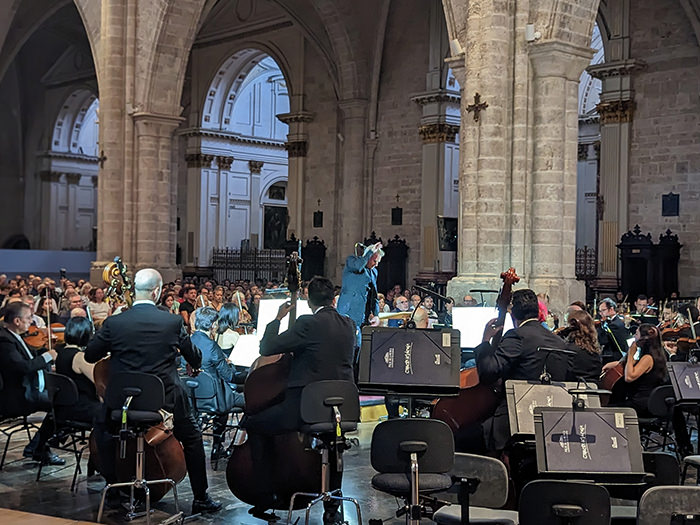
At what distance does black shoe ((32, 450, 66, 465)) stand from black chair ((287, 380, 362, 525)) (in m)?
3.39

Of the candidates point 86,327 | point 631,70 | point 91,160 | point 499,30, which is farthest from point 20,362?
point 91,160

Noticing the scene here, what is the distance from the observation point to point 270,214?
37406 millimetres

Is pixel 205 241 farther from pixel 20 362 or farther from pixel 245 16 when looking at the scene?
pixel 20 362

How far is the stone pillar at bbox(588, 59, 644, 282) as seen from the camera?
816 inches

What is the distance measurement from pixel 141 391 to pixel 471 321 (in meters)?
4.31

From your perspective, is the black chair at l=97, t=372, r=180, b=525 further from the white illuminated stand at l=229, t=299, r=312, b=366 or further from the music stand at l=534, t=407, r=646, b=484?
the music stand at l=534, t=407, r=646, b=484

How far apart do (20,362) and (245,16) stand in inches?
935

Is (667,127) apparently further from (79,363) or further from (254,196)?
(254,196)

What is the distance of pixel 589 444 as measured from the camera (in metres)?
4.86

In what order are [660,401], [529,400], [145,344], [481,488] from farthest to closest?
[660,401] < [145,344] < [529,400] < [481,488]

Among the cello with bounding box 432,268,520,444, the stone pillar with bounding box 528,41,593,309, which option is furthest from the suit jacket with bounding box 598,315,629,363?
the cello with bounding box 432,268,520,444

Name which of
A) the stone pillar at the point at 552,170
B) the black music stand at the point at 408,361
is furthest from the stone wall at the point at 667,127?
the black music stand at the point at 408,361

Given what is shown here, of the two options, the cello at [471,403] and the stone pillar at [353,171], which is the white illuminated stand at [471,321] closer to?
the cello at [471,403]

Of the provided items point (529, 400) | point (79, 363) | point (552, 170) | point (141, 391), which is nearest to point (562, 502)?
point (529, 400)
